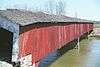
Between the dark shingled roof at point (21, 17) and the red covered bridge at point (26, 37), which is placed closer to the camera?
the red covered bridge at point (26, 37)

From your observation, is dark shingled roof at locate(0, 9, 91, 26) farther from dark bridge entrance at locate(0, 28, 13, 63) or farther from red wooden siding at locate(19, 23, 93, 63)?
dark bridge entrance at locate(0, 28, 13, 63)

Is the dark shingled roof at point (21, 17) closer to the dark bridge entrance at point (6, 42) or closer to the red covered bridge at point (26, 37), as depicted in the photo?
the red covered bridge at point (26, 37)

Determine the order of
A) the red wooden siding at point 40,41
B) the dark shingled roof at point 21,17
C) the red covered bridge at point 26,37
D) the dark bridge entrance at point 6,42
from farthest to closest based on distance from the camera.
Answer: the dark bridge entrance at point 6,42 < the red wooden siding at point 40,41 < the dark shingled roof at point 21,17 < the red covered bridge at point 26,37

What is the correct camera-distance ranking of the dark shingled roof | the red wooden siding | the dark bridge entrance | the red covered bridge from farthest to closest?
the dark bridge entrance, the red wooden siding, the dark shingled roof, the red covered bridge

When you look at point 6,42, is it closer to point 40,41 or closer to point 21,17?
point 40,41

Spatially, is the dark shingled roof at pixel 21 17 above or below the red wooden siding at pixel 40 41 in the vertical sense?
above

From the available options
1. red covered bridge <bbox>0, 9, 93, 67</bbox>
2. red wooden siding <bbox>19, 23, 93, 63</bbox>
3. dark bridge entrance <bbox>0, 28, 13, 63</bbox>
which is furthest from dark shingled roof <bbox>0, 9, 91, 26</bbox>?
dark bridge entrance <bbox>0, 28, 13, 63</bbox>

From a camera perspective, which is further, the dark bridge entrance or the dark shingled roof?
the dark bridge entrance

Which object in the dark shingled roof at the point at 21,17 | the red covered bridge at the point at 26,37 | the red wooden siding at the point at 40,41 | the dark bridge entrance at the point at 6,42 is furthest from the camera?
the dark bridge entrance at the point at 6,42

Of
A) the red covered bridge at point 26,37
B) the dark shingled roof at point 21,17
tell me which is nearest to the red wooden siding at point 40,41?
the red covered bridge at point 26,37

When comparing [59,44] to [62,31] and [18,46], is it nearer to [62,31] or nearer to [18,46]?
[62,31]

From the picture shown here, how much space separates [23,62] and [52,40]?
5.61 meters

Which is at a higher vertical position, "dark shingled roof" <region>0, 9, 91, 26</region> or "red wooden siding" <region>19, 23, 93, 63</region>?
"dark shingled roof" <region>0, 9, 91, 26</region>

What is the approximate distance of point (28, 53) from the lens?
12.3 meters
